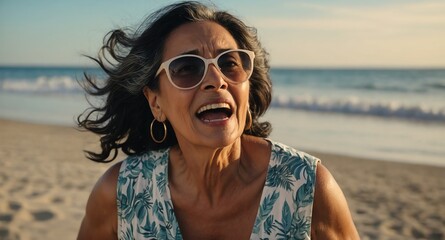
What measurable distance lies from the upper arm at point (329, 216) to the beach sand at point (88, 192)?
317cm

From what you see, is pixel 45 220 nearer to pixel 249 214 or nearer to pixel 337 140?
pixel 249 214

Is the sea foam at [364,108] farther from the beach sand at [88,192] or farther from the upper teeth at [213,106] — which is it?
the upper teeth at [213,106]

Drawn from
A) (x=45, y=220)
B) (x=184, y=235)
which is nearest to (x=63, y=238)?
(x=45, y=220)

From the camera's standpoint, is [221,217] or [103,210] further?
[103,210]

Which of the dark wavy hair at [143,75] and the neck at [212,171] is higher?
the dark wavy hair at [143,75]

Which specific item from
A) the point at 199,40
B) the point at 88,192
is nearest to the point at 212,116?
the point at 199,40

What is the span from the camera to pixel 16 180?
7.82 meters

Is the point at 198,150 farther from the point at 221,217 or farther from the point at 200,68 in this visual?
the point at 200,68

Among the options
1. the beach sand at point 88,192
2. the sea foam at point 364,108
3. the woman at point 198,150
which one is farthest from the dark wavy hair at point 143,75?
the sea foam at point 364,108

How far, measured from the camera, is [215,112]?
2697 mm

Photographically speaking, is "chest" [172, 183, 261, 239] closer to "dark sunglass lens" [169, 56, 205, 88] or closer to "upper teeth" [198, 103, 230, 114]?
"upper teeth" [198, 103, 230, 114]

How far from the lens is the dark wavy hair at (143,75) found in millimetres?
2879

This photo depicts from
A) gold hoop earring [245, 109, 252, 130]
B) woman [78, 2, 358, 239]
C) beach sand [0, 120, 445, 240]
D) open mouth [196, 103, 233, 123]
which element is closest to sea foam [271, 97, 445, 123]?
beach sand [0, 120, 445, 240]

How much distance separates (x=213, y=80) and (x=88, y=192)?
16.7ft
